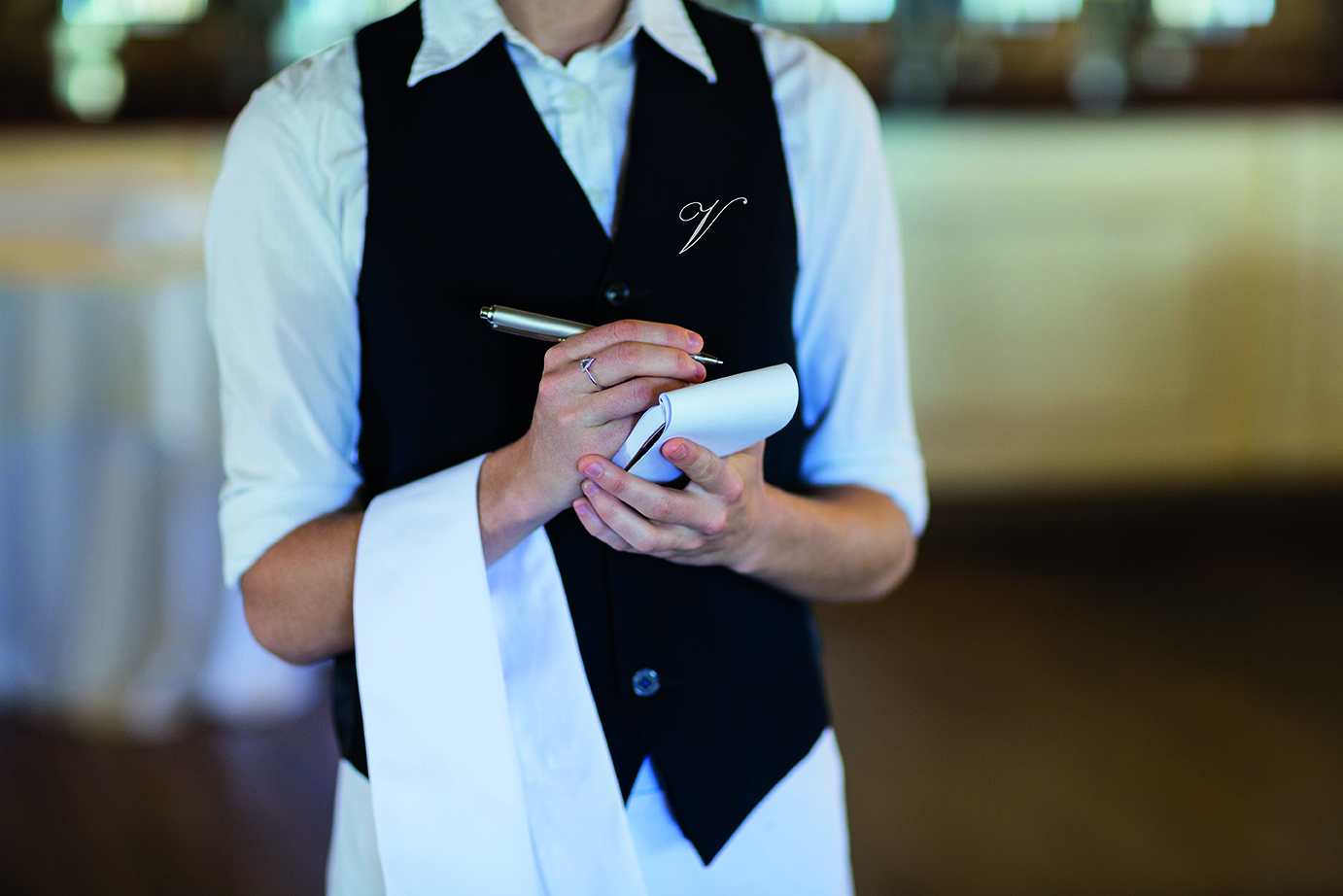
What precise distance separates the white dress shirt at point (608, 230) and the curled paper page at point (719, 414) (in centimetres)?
19

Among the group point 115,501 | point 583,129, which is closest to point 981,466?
point 115,501

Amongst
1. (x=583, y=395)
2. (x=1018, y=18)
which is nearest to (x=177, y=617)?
(x=583, y=395)

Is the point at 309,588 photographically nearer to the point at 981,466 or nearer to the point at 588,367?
the point at 588,367

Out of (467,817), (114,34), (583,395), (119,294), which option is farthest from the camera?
(114,34)

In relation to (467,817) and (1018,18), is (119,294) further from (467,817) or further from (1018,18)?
(1018,18)

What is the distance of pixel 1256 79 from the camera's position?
3727 mm

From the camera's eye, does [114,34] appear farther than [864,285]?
Yes

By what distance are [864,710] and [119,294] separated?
5.33 ft

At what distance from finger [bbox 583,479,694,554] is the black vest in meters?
0.12

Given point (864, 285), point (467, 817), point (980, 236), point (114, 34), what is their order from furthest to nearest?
point (114, 34)
point (980, 236)
point (864, 285)
point (467, 817)

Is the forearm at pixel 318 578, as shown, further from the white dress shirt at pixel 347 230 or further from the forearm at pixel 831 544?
the forearm at pixel 831 544

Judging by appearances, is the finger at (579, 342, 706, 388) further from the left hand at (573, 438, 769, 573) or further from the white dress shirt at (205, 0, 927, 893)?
the white dress shirt at (205, 0, 927, 893)

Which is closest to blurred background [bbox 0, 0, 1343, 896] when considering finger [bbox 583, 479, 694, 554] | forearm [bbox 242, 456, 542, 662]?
forearm [bbox 242, 456, 542, 662]

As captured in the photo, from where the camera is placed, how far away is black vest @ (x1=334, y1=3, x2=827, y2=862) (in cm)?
69
